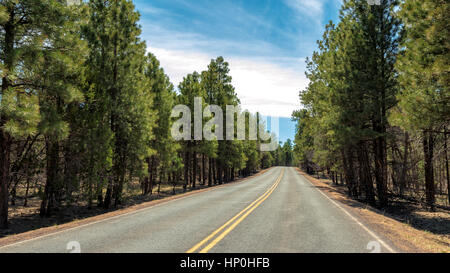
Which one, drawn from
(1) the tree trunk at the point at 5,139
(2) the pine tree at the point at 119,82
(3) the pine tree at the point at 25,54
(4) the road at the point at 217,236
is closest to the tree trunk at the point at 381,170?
(4) the road at the point at 217,236

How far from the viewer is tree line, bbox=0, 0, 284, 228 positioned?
33.7 feet

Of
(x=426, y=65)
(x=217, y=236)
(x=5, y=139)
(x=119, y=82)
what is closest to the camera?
(x=217, y=236)

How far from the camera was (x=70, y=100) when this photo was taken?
11156 millimetres

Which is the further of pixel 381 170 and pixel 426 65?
pixel 381 170

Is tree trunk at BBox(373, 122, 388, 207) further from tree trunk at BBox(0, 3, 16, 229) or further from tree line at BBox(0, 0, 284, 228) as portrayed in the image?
tree trunk at BBox(0, 3, 16, 229)

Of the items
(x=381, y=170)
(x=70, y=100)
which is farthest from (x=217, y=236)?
(x=381, y=170)

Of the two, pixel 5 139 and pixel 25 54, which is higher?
pixel 25 54

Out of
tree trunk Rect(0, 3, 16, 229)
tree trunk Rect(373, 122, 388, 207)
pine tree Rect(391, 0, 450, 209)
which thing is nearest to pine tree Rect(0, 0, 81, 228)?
tree trunk Rect(0, 3, 16, 229)

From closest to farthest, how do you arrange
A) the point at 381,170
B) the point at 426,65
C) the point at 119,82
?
1. the point at 426,65
2. the point at 119,82
3. the point at 381,170

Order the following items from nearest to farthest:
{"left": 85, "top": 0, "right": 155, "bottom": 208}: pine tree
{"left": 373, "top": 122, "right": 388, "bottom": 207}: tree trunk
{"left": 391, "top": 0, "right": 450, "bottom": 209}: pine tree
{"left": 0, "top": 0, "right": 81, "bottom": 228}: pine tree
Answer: {"left": 391, "top": 0, "right": 450, "bottom": 209}: pine tree
{"left": 0, "top": 0, "right": 81, "bottom": 228}: pine tree
{"left": 85, "top": 0, "right": 155, "bottom": 208}: pine tree
{"left": 373, "top": 122, "right": 388, "bottom": 207}: tree trunk

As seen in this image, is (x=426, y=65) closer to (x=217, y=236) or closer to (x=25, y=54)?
(x=217, y=236)

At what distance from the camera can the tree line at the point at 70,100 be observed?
404 inches

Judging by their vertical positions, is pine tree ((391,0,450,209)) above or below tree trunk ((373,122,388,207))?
above
